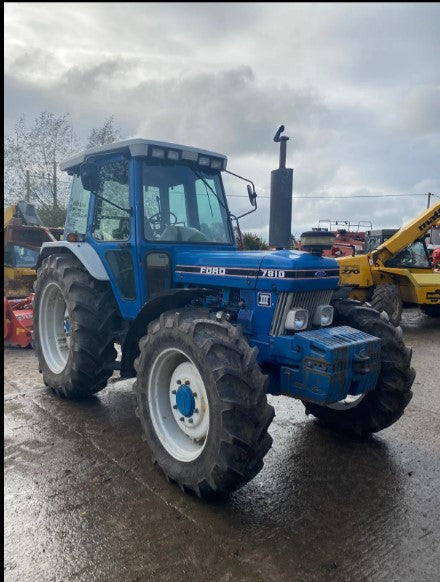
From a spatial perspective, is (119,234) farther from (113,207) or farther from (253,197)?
(253,197)

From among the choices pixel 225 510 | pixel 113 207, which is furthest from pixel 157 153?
pixel 225 510

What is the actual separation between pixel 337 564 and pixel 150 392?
163 cm

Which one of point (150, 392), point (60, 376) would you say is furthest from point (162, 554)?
point (60, 376)

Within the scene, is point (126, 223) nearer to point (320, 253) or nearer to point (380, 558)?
point (320, 253)

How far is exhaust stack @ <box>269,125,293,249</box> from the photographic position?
403cm

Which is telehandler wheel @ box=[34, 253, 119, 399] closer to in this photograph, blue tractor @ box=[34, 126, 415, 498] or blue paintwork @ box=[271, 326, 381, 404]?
blue tractor @ box=[34, 126, 415, 498]

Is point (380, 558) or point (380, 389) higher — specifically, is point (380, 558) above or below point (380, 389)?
below

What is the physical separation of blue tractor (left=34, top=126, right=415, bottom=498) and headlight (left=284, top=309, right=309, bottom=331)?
0.6 inches

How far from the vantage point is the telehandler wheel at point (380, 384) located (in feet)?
11.7

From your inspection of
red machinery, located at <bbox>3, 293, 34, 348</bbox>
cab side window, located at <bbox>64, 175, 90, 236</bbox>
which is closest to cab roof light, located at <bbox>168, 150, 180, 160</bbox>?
cab side window, located at <bbox>64, 175, 90, 236</bbox>

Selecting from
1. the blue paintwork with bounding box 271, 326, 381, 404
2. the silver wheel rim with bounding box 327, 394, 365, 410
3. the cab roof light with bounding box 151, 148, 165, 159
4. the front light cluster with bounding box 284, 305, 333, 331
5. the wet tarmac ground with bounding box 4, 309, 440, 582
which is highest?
the cab roof light with bounding box 151, 148, 165, 159

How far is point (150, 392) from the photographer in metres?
3.38

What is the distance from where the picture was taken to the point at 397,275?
31.6 feet

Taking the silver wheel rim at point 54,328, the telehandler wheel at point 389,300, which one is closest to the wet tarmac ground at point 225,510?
the silver wheel rim at point 54,328
